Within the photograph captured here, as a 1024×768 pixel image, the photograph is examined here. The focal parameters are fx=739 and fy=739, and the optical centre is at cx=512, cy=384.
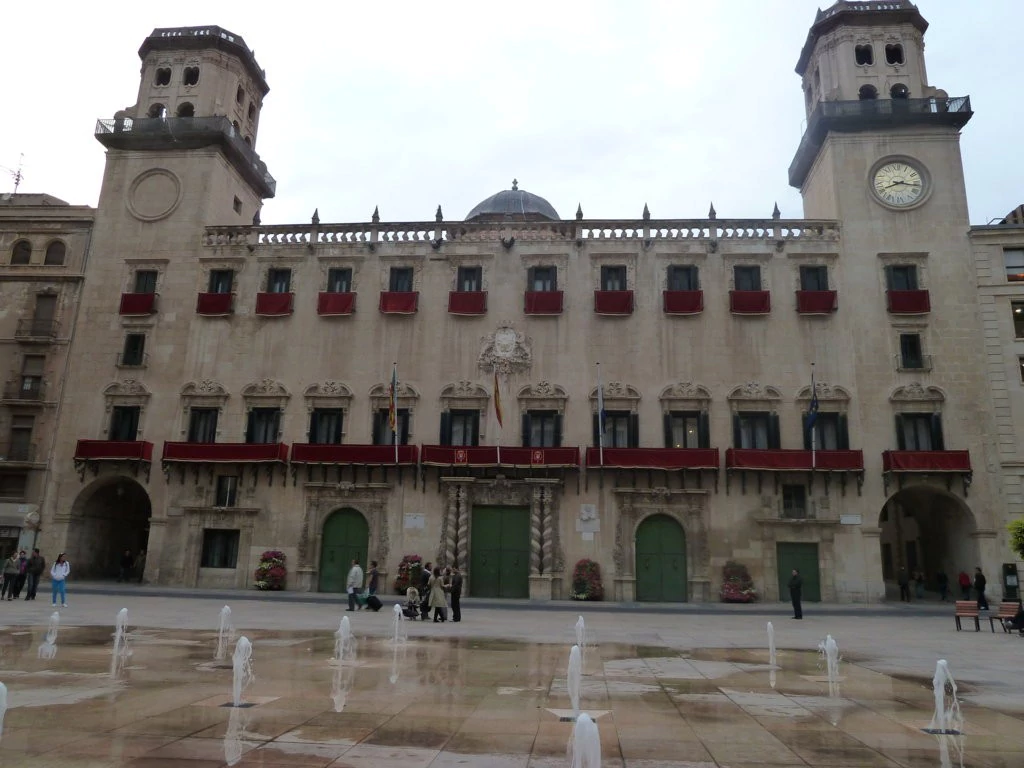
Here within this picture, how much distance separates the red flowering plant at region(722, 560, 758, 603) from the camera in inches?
1329

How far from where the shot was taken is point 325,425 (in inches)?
1495

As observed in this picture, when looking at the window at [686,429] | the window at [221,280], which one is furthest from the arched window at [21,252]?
the window at [686,429]

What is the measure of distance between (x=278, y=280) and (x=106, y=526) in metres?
16.5

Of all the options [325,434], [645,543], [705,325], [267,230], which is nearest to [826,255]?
[705,325]

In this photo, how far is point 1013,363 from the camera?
117 feet

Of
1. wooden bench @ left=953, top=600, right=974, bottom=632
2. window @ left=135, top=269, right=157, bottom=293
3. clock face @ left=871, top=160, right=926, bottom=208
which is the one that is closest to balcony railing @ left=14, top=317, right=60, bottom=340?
window @ left=135, top=269, right=157, bottom=293

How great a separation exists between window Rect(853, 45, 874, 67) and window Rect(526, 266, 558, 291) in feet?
69.6

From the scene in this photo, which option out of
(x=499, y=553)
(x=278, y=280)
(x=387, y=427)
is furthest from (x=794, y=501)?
(x=278, y=280)

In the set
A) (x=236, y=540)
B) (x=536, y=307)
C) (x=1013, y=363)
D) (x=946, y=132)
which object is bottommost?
(x=236, y=540)

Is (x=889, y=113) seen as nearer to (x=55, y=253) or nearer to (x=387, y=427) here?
(x=387, y=427)

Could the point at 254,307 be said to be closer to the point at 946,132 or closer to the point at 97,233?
the point at 97,233

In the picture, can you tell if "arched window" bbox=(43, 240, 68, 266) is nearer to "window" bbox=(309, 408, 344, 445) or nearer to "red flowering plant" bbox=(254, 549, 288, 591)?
"window" bbox=(309, 408, 344, 445)

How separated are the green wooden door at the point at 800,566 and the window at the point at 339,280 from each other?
2547 cm

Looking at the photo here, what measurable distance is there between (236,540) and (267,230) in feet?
55.1
